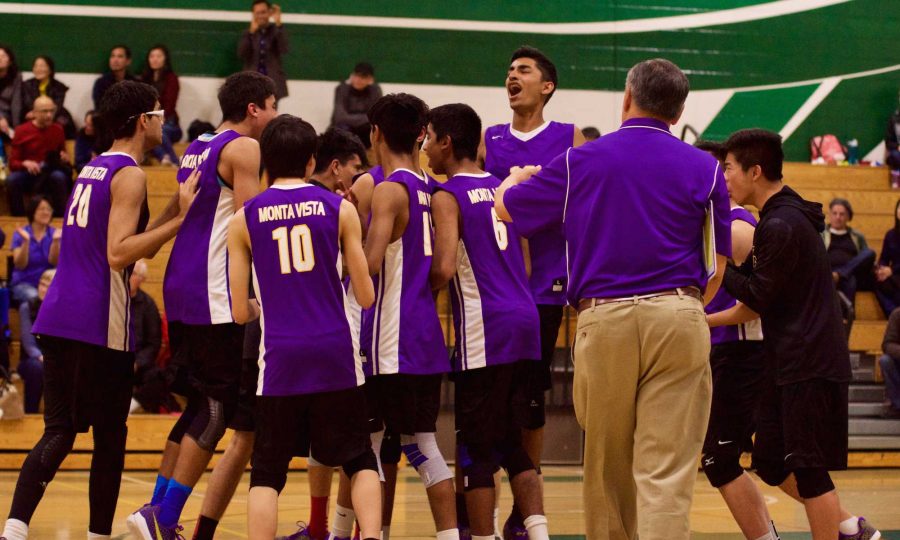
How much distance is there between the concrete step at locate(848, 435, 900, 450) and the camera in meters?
11.6

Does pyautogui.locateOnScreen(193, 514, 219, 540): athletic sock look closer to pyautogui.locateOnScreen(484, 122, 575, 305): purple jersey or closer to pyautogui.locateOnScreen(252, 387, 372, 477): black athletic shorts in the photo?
pyautogui.locateOnScreen(252, 387, 372, 477): black athletic shorts

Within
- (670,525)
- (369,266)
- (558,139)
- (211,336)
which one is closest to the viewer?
(670,525)

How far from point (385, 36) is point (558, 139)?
420 inches

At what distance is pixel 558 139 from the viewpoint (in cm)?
639

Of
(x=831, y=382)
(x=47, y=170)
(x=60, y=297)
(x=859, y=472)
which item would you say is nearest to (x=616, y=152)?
(x=831, y=382)

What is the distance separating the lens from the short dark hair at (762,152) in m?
5.59

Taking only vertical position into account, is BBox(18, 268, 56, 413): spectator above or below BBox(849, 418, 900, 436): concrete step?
above

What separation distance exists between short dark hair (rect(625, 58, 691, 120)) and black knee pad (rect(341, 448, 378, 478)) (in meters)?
1.77

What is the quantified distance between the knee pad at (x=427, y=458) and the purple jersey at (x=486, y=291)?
38 centimetres

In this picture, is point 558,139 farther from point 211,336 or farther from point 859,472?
point 859,472

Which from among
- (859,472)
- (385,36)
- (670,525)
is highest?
(385,36)

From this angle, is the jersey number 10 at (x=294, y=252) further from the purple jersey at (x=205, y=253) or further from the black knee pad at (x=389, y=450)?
the black knee pad at (x=389, y=450)

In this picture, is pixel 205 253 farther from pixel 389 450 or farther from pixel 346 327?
pixel 389 450

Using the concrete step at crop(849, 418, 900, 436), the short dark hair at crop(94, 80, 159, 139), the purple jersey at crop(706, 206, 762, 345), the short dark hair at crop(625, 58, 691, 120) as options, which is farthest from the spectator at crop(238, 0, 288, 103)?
the short dark hair at crop(625, 58, 691, 120)
